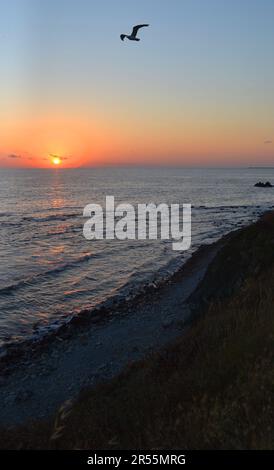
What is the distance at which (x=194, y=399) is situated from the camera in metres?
6.39

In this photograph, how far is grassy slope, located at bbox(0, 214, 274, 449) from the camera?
5.73 meters

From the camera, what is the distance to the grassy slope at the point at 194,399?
5.73m

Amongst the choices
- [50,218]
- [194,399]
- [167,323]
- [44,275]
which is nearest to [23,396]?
[167,323]

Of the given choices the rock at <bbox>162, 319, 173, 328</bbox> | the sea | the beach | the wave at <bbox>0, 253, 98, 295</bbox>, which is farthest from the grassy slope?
the wave at <bbox>0, 253, 98, 295</bbox>

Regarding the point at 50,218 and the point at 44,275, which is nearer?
the point at 44,275

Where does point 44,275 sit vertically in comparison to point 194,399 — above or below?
below

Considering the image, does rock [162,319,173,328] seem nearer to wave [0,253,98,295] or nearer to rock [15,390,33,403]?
rock [15,390,33,403]

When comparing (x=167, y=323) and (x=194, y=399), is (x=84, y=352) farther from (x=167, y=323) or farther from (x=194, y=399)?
(x=194, y=399)

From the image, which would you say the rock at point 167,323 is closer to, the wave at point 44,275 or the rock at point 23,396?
the rock at point 23,396

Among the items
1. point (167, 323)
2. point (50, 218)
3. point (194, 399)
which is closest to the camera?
point (194, 399)

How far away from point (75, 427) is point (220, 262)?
11.6 m

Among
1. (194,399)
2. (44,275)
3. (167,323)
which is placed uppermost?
(194,399)
